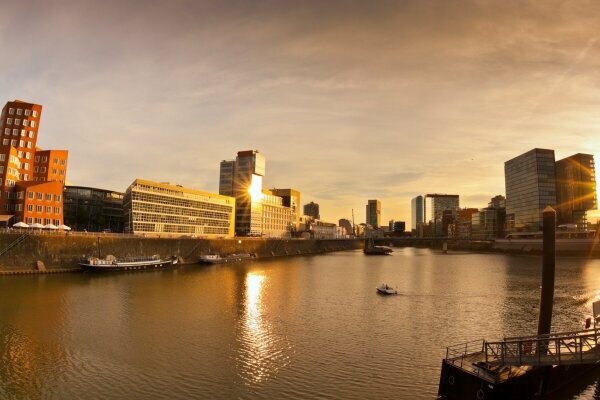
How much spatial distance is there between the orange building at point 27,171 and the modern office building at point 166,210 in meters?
27.8

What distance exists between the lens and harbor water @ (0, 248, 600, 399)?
3152 centimetres

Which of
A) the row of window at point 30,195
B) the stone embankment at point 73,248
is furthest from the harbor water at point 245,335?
the row of window at point 30,195

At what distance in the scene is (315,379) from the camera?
3300 cm

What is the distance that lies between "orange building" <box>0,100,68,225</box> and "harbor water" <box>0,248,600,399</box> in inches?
1379

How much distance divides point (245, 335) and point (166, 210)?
13275cm

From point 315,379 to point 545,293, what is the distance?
19.0 meters

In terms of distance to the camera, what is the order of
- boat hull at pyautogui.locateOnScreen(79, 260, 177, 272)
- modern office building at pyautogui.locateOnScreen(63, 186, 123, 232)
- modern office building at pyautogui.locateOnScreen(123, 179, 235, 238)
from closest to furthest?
boat hull at pyautogui.locateOnScreen(79, 260, 177, 272), modern office building at pyautogui.locateOnScreen(123, 179, 235, 238), modern office building at pyautogui.locateOnScreen(63, 186, 123, 232)

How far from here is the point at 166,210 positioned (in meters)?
170

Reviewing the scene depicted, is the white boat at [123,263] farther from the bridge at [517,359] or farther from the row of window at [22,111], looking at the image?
the bridge at [517,359]

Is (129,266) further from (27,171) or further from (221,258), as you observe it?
(27,171)

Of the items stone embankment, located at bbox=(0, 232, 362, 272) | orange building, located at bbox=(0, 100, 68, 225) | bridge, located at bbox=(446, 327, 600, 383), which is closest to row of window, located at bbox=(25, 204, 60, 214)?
orange building, located at bbox=(0, 100, 68, 225)

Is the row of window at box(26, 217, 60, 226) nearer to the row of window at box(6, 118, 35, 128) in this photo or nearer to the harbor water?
the harbor water

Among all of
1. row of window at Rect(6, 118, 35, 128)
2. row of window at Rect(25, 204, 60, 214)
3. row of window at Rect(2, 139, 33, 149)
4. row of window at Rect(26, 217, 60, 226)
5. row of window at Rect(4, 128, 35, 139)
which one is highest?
row of window at Rect(6, 118, 35, 128)

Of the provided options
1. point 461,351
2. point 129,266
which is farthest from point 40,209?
point 461,351
